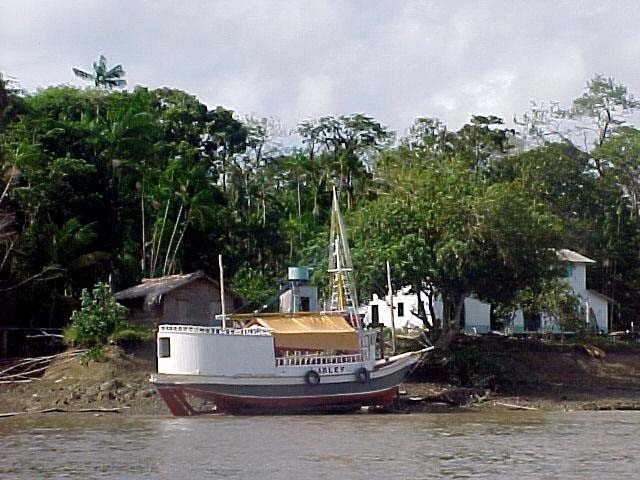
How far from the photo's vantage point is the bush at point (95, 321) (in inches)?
1505

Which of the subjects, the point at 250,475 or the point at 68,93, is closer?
A: the point at 250,475

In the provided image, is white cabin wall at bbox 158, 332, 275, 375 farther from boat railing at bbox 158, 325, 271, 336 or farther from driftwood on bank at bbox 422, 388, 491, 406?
driftwood on bank at bbox 422, 388, 491, 406

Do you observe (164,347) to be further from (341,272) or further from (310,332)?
(341,272)

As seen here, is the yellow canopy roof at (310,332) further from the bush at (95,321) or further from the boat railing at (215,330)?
the bush at (95,321)

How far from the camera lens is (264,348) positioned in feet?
110

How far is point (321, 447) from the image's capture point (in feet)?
80.9

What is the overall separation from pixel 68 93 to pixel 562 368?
1082 inches

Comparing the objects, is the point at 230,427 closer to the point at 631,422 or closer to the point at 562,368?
the point at 631,422

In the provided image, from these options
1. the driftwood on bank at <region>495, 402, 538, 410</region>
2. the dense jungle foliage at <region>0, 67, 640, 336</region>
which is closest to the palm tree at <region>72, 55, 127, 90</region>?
the dense jungle foliage at <region>0, 67, 640, 336</region>

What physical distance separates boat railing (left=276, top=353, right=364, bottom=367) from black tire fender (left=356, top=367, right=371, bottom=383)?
36 centimetres

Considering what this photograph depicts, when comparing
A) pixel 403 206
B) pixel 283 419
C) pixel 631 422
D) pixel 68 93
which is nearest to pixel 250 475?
pixel 283 419

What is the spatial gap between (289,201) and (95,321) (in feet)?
76.9

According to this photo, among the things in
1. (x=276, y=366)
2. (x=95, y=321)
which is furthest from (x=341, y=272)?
(x=95, y=321)

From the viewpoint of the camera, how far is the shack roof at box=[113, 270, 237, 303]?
41.9 m
